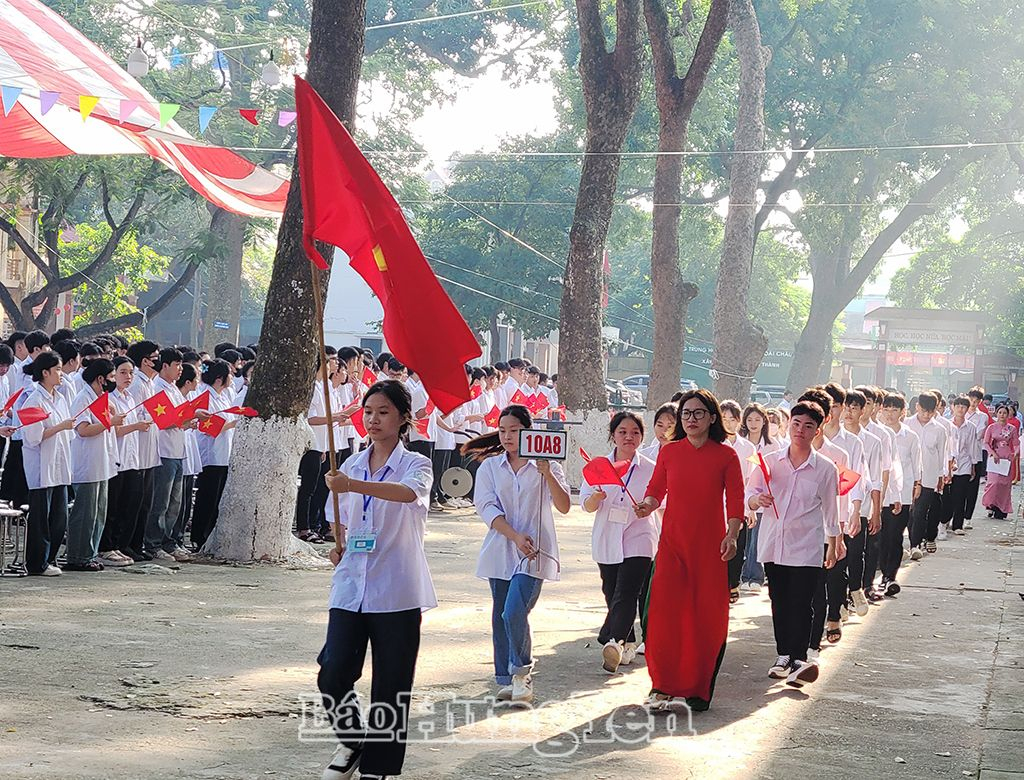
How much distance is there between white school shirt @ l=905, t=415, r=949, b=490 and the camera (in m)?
16.6

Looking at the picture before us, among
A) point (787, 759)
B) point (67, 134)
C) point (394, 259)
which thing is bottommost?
point (787, 759)

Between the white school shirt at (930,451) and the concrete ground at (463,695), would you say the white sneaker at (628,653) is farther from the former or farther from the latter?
the white school shirt at (930,451)

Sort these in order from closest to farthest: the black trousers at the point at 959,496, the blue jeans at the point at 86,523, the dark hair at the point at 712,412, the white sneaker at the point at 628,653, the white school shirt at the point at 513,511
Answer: the white school shirt at the point at 513,511 → the dark hair at the point at 712,412 → the white sneaker at the point at 628,653 → the blue jeans at the point at 86,523 → the black trousers at the point at 959,496

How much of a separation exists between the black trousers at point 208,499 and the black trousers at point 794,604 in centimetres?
618

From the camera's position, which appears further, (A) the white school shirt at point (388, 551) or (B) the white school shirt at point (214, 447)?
(B) the white school shirt at point (214, 447)

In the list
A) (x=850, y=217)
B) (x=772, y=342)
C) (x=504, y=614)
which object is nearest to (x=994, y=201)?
(x=850, y=217)

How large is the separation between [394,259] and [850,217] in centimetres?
3406

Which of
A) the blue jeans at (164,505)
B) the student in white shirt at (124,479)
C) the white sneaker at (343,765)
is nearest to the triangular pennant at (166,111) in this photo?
the student in white shirt at (124,479)

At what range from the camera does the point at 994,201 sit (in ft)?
154

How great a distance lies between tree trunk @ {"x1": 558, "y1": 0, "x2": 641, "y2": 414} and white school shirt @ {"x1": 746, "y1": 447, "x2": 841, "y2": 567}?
491 inches

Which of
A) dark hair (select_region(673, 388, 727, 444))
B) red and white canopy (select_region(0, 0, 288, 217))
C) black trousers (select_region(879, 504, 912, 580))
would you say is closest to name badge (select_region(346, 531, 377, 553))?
dark hair (select_region(673, 388, 727, 444))

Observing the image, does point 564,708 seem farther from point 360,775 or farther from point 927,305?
point 927,305

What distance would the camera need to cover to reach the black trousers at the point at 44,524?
11.3 m

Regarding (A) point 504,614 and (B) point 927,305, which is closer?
(A) point 504,614
